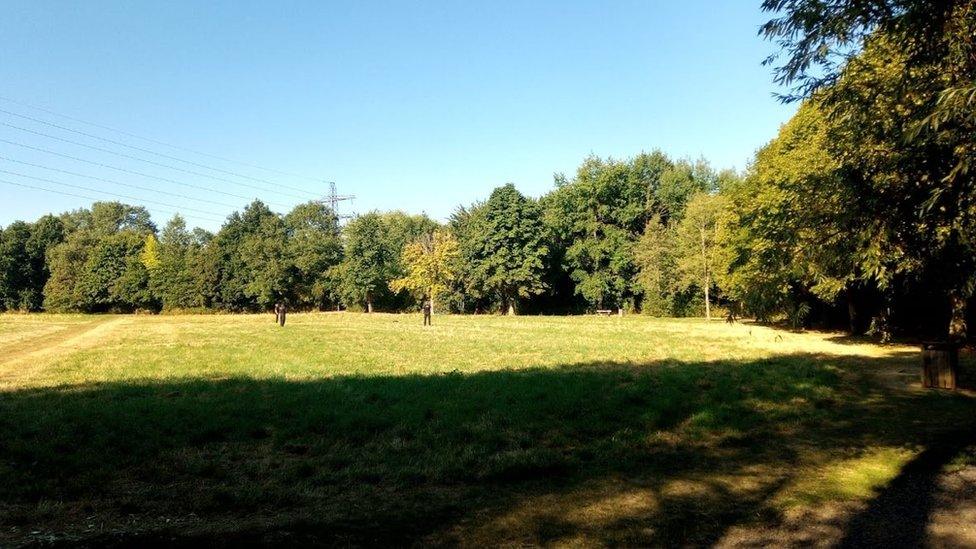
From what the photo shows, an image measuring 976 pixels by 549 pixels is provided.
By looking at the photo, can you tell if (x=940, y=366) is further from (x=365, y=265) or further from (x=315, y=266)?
(x=315, y=266)

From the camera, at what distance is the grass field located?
5.23m

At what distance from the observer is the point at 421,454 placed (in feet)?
25.6

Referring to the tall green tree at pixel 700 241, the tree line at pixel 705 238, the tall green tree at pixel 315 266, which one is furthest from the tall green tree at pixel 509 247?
the tall green tree at pixel 315 266

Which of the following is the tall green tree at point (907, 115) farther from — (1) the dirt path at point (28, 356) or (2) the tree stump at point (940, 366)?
(1) the dirt path at point (28, 356)

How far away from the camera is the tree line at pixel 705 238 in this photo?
24.5ft

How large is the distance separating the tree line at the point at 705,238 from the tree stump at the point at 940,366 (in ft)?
5.62

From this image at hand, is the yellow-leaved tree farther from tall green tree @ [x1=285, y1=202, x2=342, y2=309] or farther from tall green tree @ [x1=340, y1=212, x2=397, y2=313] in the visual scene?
tall green tree @ [x1=285, y1=202, x2=342, y2=309]

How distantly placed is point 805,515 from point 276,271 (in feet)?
269

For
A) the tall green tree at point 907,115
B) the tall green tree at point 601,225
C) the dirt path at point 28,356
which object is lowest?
the dirt path at point 28,356

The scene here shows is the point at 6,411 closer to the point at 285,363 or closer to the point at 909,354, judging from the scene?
the point at 285,363

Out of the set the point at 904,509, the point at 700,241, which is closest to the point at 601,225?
the point at 700,241

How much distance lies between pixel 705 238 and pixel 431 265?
30.7 m

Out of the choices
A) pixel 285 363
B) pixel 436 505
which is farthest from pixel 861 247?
pixel 285 363

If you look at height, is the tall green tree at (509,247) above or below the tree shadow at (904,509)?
above
